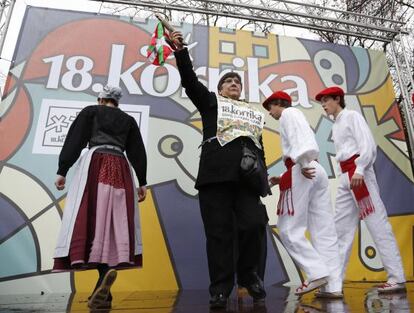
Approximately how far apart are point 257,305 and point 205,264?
1329 mm

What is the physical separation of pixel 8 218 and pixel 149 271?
1203 mm

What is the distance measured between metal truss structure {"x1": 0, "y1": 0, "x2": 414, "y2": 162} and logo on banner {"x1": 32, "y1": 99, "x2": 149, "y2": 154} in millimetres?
1297

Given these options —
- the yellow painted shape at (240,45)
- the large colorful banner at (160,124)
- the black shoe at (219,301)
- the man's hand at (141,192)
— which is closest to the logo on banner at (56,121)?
the large colorful banner at (160,124)

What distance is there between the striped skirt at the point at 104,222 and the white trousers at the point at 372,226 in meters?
1.42

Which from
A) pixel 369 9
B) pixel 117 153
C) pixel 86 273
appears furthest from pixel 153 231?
pixel 369 9

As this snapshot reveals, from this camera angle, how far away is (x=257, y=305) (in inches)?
75.2

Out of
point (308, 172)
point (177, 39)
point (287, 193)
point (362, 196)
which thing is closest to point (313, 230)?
point (287, 193)

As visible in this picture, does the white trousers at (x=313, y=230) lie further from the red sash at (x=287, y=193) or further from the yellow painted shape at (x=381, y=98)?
the yellow painted shape at (x=381, y=98)

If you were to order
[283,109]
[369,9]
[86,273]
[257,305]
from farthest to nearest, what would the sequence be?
[369,9] < [86,273] < [283,109] < [257,305]

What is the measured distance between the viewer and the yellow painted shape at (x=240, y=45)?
407 cm

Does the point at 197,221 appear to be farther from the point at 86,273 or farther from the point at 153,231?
the point at 86,273

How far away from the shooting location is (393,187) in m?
3.85

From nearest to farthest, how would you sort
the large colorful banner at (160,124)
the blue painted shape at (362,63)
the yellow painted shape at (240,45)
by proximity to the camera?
the large colorful banner at (160,124) → the yellow painted shape at (240,45) → the blue painted shape at (362,63)

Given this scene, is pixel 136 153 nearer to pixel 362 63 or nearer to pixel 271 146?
pixel 271 146
